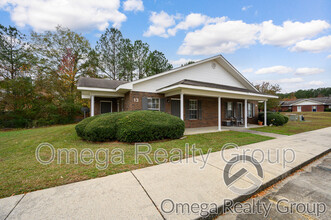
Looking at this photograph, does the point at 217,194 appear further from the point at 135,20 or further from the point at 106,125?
the point at 135,20

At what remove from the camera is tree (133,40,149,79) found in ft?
80.6

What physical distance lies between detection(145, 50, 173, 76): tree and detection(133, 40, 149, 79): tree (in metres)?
0.74

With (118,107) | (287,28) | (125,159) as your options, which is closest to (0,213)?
(125,159)

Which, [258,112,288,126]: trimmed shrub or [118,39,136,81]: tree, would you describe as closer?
[258,112,288,126]: trimmed shrub

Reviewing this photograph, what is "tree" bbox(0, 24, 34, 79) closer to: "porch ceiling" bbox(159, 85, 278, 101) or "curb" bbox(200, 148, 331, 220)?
"porch ceiling" bbox(159, 85, 278, 101)

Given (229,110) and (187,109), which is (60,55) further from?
(229,110)

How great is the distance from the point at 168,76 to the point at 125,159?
25.8 ft

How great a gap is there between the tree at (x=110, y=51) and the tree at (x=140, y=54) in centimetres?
270

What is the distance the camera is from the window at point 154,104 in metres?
10.2

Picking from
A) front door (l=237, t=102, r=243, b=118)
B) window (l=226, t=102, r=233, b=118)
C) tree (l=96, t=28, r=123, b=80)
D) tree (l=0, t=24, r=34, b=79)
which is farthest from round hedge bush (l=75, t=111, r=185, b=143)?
tree (l=96, t=28, r=123, b=80)

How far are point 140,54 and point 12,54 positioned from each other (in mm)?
16152

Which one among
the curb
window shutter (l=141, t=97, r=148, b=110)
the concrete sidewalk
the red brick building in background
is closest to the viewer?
the concrete sidewalk

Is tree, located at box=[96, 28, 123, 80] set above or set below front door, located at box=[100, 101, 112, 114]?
above

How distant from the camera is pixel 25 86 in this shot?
50.6ft
